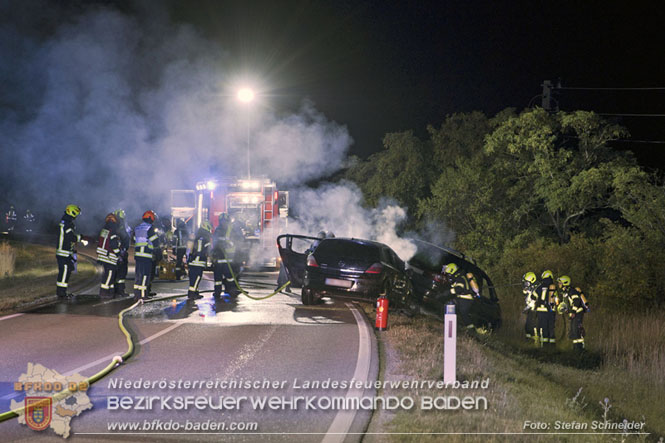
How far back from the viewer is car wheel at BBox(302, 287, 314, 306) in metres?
12.8

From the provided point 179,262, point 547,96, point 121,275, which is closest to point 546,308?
point 121,275

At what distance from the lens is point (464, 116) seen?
2884 centimetres

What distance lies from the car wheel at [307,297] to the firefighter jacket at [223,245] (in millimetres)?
1922

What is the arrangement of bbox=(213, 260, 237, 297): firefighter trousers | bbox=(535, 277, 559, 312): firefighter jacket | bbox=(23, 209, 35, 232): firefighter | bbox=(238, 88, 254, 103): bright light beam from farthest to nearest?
bbox=(23, 209, 35, 232): firefighter → bbox=(238, 88, 254, 103): bright light beam → bbox=(213, 260, 237, 297): firefighter trousers → bbox=(535, 277, 559, 312): firefighter jacket

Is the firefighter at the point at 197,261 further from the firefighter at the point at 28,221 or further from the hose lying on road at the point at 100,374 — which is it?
the firefighter at the point at 28,221

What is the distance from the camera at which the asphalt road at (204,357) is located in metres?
5.00

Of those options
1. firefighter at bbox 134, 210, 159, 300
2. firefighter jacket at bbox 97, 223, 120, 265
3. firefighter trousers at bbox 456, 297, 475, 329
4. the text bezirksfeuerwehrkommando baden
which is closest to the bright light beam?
firefighter at bbox 134, 210, 159, 300

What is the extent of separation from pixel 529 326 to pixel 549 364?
7.69 ft

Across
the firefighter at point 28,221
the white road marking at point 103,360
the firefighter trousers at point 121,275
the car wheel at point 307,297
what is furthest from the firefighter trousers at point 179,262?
the firefighter at point 28,221

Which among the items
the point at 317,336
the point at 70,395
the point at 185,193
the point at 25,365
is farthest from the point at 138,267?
the point at 185,193

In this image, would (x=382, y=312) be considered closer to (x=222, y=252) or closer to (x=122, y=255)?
(x=222, y=252)

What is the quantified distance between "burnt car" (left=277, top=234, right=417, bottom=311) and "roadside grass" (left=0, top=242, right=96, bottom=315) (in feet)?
17.4

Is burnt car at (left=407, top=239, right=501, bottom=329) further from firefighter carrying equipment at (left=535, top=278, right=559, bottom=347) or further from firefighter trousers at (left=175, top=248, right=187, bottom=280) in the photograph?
firefighter trousers at (left=175, top=248, right=187, bottom=280)

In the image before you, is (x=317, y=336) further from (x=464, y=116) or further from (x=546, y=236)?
(x=464, y=116)
